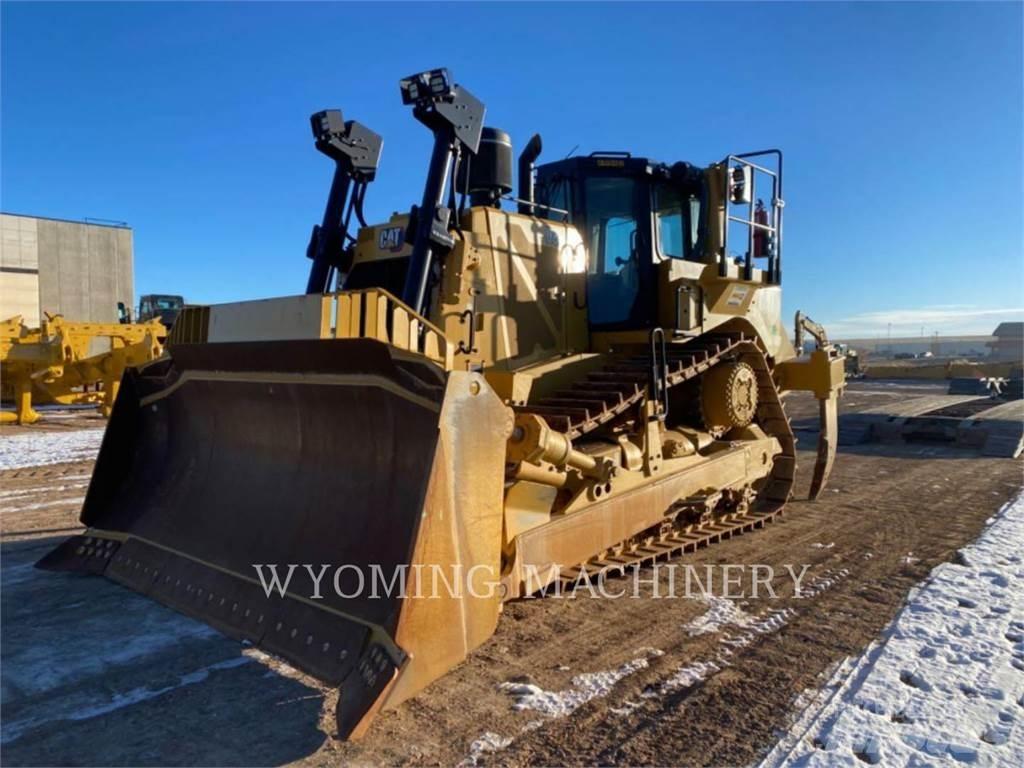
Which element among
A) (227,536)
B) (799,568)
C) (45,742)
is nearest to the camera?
(45,742)

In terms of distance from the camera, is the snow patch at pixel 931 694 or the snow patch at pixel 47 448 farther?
the snow patch at pixel 47 448

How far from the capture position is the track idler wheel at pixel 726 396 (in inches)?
249

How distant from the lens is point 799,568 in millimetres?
5594

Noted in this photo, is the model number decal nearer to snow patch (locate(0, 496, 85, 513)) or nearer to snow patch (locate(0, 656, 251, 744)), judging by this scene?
snow patch (locate(0, 656, 251, 744))

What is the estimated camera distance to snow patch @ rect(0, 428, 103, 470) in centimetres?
1079

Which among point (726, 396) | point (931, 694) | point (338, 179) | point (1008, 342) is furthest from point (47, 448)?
point (1008, 342)

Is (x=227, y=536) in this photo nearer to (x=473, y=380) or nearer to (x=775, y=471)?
(x=473, y=380)

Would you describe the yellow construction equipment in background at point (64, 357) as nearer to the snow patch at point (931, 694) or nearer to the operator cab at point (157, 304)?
the operator cab at point (157, 304)

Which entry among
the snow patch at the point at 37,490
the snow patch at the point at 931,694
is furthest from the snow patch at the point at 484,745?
the snow patch at the point at 37,490

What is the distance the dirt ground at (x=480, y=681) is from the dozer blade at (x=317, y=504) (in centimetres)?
21

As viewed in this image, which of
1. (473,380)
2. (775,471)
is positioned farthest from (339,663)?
(775,471)

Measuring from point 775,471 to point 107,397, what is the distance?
48.4ft

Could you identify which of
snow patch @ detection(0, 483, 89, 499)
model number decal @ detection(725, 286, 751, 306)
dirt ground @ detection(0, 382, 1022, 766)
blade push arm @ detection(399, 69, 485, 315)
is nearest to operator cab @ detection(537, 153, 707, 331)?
model number decal @ detection(725, 286, 751, 306)

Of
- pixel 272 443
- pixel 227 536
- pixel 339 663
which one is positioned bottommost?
pixel 339 663
